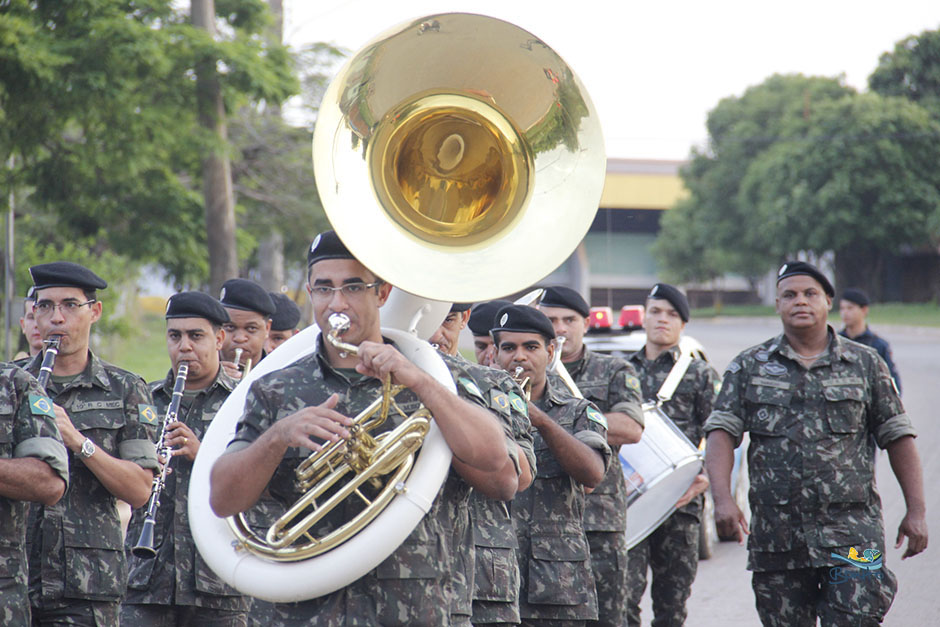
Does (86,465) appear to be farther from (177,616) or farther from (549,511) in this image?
(549,511)

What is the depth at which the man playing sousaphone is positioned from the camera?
3.13 m

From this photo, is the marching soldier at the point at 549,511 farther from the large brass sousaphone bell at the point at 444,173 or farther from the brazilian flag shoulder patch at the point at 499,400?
the large brass sousaphone bell at the point at 444,173

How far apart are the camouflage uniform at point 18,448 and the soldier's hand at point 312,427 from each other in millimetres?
1136

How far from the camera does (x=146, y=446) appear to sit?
4574 millimetres

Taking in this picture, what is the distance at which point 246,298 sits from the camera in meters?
5.98

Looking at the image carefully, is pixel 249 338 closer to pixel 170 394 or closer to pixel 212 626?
pixel 170 394

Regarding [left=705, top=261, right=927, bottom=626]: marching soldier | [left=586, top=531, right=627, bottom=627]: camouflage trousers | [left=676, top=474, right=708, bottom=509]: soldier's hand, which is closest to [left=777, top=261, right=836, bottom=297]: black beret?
[left=705, top=261, right=927, bottom=626]: marching soldier

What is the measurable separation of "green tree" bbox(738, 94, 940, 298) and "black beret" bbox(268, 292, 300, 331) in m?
36.5

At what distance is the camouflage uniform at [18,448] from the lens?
3.77m

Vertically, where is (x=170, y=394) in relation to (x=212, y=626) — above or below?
above

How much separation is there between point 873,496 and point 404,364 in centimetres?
320

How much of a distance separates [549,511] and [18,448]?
2306 mm


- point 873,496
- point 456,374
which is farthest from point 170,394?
point 873,496

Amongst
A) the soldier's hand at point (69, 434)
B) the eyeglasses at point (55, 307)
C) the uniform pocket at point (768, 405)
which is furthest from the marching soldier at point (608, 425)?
the soldier's hand at point (69, 434)
